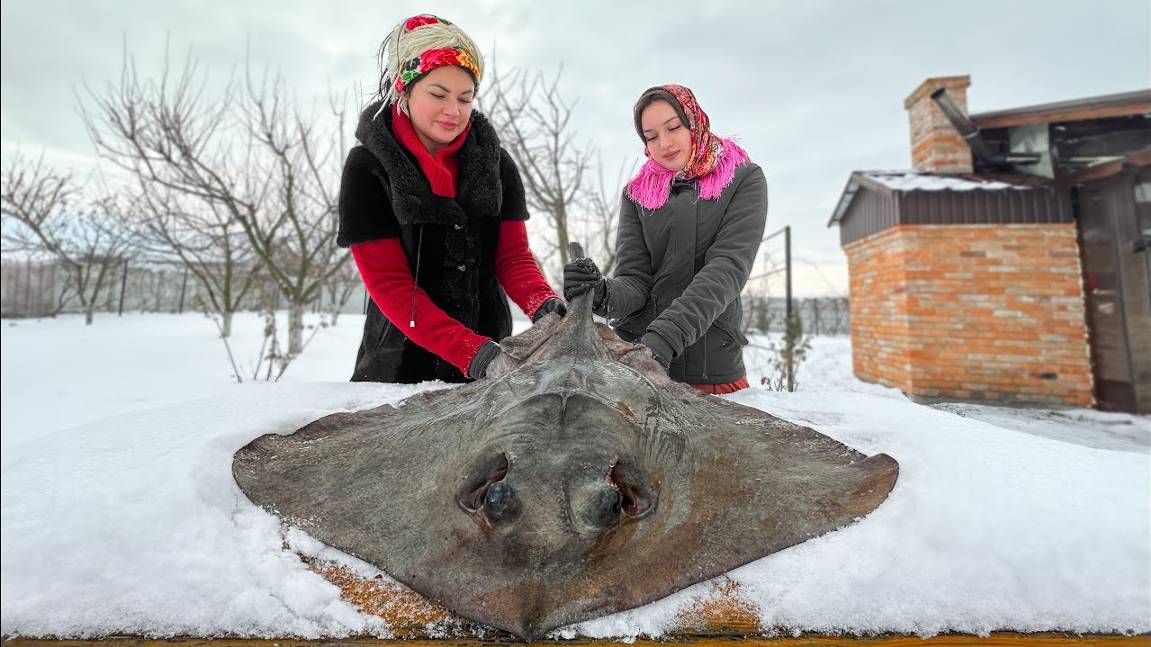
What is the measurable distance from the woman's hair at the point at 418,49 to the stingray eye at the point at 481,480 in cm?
192

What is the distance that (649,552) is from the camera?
1082 millimetres

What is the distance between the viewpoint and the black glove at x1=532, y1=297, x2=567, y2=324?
235 cm

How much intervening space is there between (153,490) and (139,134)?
26.1 feet

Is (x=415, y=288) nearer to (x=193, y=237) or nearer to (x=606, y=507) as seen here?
(x=606, y=507)

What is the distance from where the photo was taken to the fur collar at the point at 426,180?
235cm

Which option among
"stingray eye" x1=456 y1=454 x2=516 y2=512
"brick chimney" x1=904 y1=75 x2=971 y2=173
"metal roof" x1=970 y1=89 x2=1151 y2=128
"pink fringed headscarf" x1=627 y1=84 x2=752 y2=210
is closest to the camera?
"stingray eye" x1=456 y1=454 x2=516 y2=512

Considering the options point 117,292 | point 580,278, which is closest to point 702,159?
point 580,278

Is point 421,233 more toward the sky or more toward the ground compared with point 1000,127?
more toward the ground

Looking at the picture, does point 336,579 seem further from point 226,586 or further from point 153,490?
point 153,490

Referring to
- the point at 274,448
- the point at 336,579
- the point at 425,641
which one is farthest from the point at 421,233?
the point at 425,641

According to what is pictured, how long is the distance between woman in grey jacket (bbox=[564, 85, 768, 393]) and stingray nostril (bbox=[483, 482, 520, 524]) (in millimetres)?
1367

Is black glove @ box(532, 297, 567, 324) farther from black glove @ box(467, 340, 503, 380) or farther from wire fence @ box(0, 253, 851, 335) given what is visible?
wire fence @ box(0, 253, 851, 335)

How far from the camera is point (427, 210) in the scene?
239 centimetres

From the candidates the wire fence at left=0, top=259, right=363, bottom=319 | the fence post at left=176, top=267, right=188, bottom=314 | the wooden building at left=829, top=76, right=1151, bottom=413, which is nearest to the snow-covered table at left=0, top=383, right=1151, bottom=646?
the wooden building at left=829, top=76, right=1151, bottom=413
